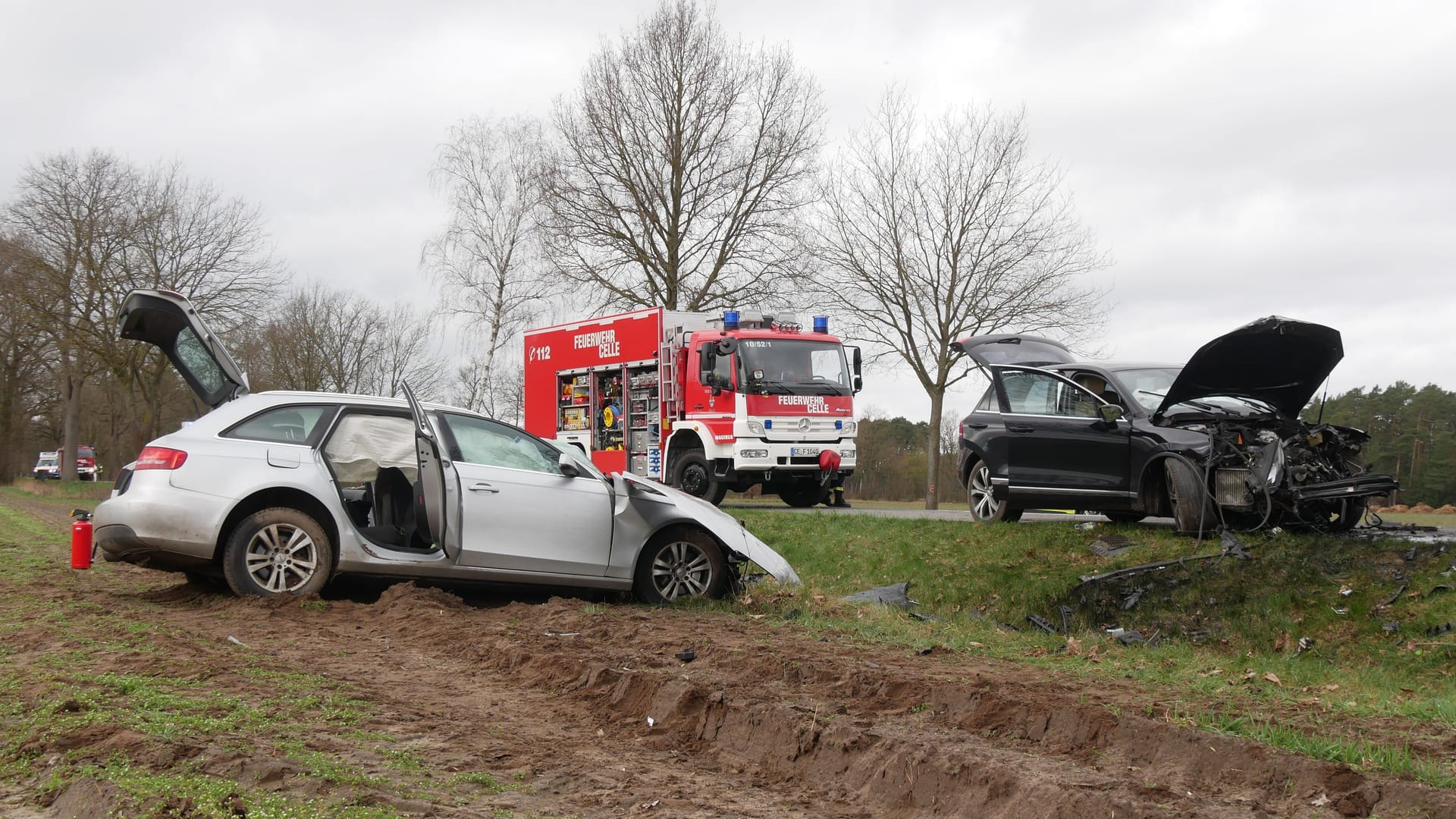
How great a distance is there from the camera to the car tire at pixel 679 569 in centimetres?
873

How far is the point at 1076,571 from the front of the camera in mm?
10211

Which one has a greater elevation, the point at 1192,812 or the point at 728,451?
the point at 728,451

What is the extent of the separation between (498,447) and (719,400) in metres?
9.59

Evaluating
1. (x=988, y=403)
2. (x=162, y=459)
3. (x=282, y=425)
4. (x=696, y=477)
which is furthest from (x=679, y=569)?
(x=696, y=477)

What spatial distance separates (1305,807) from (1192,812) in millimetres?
471

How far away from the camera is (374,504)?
28.7 ft

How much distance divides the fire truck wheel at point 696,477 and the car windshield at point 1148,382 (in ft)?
25.3

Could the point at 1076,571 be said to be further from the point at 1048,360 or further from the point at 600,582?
the point at 600,582

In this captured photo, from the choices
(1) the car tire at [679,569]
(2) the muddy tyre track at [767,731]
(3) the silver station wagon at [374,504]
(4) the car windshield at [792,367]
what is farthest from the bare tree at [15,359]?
(2) the muddy tyre track at [767,731]

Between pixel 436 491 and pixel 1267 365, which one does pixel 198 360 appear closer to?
pixel 436 491

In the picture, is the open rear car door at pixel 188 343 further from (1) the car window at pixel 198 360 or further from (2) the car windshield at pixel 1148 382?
(2) the car windshield at pixel 1148 382

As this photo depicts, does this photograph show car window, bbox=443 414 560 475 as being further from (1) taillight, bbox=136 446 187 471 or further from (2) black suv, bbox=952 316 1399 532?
(2) black suv, bbox=952 316 1399 532

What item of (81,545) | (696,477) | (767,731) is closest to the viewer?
(767,731)

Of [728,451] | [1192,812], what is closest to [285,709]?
[1192,812]
